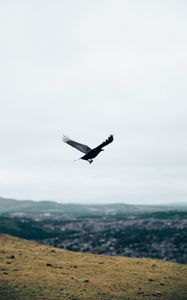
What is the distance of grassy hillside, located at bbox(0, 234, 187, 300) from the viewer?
148 ft

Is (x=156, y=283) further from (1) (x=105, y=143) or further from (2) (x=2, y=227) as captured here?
(2) (x=2, y=227)

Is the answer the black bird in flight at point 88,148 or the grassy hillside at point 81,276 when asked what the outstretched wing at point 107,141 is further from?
the grassy hillside at point 81,276

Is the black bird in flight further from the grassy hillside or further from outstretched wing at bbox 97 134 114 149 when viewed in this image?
the grassy hillside

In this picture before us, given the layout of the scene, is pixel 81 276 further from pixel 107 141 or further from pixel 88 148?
pixel 107 141

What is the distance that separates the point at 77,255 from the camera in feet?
225

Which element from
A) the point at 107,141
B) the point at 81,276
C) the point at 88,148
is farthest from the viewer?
the point at 81,276

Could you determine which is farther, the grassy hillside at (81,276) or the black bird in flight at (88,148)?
the grassy hillside at (81,276)

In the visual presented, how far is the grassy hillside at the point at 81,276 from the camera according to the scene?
4503 centimetres

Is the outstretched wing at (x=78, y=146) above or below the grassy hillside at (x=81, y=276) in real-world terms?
above

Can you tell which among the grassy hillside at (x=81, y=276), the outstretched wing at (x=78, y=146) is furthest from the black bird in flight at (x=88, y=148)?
the grassy hillside at (x=81, y=276)

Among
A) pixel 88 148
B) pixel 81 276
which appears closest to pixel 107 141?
pixel 88 148

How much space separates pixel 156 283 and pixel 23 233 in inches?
5600

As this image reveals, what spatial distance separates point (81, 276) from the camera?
52.9m

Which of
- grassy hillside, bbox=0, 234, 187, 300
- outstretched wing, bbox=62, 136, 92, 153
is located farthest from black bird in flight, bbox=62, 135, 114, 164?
grassy hillside, bbox=0, 234, 187, 300
